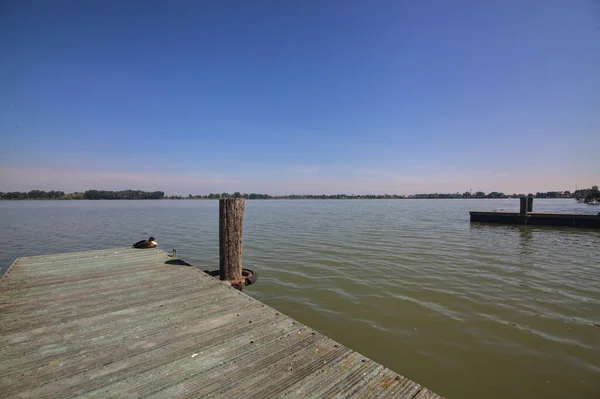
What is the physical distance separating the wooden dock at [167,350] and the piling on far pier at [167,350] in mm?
12

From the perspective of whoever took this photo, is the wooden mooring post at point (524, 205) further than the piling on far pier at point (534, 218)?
Yes

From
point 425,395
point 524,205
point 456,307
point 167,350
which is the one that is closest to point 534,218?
point 524,205

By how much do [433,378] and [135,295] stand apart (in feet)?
18.4

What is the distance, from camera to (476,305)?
702cm

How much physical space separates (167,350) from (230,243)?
355 cm

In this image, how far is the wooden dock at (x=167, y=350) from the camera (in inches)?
109

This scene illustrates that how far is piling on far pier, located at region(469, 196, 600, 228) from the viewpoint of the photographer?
23828mm

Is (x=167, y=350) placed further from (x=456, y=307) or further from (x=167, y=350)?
(x=456, y=307)

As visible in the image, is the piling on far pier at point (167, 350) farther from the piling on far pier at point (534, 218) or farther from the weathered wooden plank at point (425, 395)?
the piling on far pier at point (534, 218)

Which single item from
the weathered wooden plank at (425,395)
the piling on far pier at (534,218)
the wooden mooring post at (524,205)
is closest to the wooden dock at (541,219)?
the piling on far pier at (534,218)

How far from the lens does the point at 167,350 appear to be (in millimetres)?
3451

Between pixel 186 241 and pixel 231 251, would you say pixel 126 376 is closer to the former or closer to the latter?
pixel 231 251

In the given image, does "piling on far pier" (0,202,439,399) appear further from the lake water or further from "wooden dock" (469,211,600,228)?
"wooden dock" (469,211,600,228)

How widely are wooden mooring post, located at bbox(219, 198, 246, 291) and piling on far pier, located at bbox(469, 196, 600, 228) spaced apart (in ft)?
98.6
